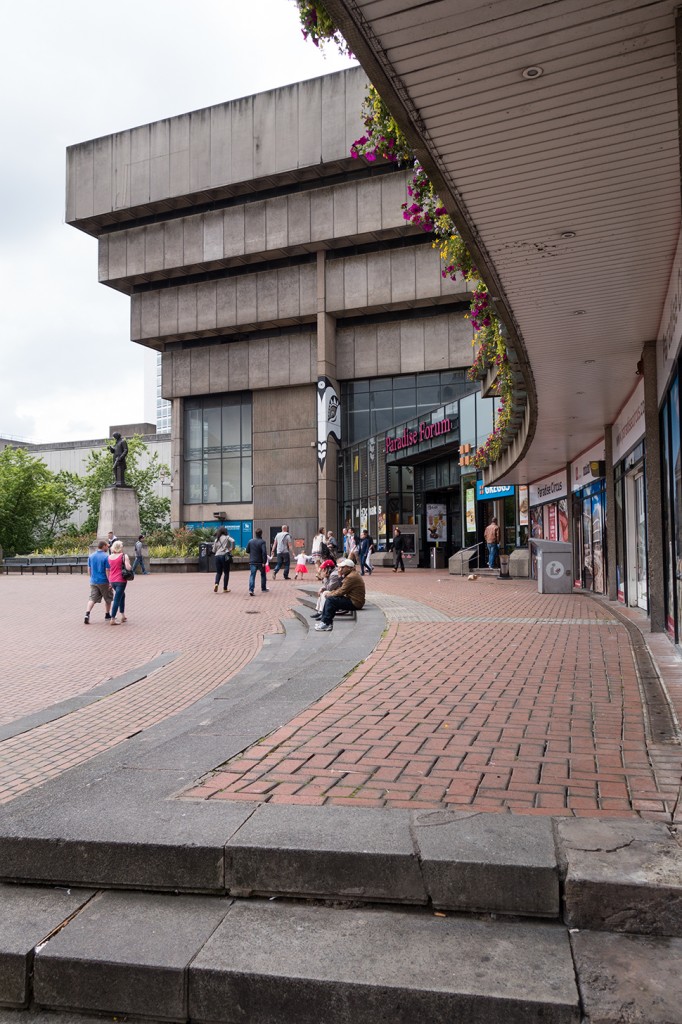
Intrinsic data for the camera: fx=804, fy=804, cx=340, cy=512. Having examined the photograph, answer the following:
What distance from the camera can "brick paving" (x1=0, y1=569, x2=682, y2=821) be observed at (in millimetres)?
3830

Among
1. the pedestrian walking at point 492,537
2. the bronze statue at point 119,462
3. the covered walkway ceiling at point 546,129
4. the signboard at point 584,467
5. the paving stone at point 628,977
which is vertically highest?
the bronze statue at point 119,462

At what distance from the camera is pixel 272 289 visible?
45.8m

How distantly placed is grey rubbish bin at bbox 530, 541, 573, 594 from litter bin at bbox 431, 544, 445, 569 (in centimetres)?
1864

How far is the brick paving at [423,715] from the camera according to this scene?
3830mm

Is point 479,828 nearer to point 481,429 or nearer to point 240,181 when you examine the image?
point 481,429

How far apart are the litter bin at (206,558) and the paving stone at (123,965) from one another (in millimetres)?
29484

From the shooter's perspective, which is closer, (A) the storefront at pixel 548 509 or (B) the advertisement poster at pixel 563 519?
(B) the advertisement poster at pixel 563 519

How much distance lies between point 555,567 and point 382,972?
1532cm

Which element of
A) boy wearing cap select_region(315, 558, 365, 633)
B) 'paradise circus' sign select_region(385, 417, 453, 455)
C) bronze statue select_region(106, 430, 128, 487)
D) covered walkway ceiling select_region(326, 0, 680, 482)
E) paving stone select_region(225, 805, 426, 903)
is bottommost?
paving stone select_region(225, 805, 426, 903)

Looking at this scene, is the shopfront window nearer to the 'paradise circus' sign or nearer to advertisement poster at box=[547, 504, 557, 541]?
the 'paradise circus' sign

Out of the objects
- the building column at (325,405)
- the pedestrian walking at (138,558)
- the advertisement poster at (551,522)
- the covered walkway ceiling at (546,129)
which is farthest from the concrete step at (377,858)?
the building column at (325,405)

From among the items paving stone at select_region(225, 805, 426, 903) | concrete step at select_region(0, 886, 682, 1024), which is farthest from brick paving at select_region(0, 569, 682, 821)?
concrete step at select_region(0, 886, 682, 1024)

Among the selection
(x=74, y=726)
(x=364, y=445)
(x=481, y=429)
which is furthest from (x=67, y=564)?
(x=74, y=726)

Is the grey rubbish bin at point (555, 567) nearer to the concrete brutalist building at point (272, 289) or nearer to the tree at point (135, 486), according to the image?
the concrete brutalist building at point (272, 289)
